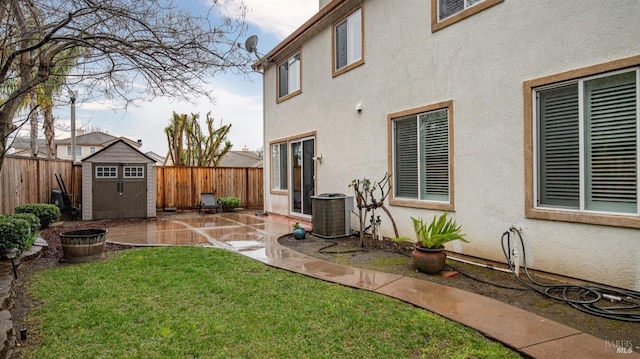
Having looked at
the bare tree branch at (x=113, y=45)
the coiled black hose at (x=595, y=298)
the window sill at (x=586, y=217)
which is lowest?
the coiled black hose at (x=595, y=298)

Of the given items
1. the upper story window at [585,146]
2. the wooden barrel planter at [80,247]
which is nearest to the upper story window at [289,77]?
the wooden barrel planter at [80,247]

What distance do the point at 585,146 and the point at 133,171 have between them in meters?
12.1

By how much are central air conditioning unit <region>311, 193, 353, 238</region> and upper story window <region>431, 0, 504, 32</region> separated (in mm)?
3831

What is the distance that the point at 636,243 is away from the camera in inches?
152

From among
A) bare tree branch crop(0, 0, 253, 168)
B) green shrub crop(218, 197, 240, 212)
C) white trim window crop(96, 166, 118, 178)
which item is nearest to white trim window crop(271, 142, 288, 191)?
green shrub crop(218, 197, 240, 212)

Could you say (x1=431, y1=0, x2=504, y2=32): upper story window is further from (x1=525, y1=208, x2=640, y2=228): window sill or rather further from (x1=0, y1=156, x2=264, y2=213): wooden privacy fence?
(x1=0, y1=156, x2=264, y2=213): wooden privacy fence

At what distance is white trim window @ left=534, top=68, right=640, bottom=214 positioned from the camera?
402cm

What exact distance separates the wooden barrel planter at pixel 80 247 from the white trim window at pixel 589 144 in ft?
22.5

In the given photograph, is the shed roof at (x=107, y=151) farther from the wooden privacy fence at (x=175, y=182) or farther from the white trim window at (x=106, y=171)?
the wooden privacy fence at (x=175, y=182)

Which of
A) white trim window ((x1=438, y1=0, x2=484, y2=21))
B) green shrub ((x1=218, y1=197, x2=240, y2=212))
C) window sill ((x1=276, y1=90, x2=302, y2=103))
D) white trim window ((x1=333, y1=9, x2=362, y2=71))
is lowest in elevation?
green shrub ((x1=218, y1=197, x2=240, y2=212))

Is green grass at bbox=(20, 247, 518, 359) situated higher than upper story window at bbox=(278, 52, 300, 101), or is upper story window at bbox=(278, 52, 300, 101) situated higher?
upper story window at bbox=(278, 52, 300, 101)

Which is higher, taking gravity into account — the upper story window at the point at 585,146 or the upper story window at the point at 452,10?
the upper story window at the point at 452,10

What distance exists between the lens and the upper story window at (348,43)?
823 centimetres

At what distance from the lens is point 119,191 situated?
37.7ft
